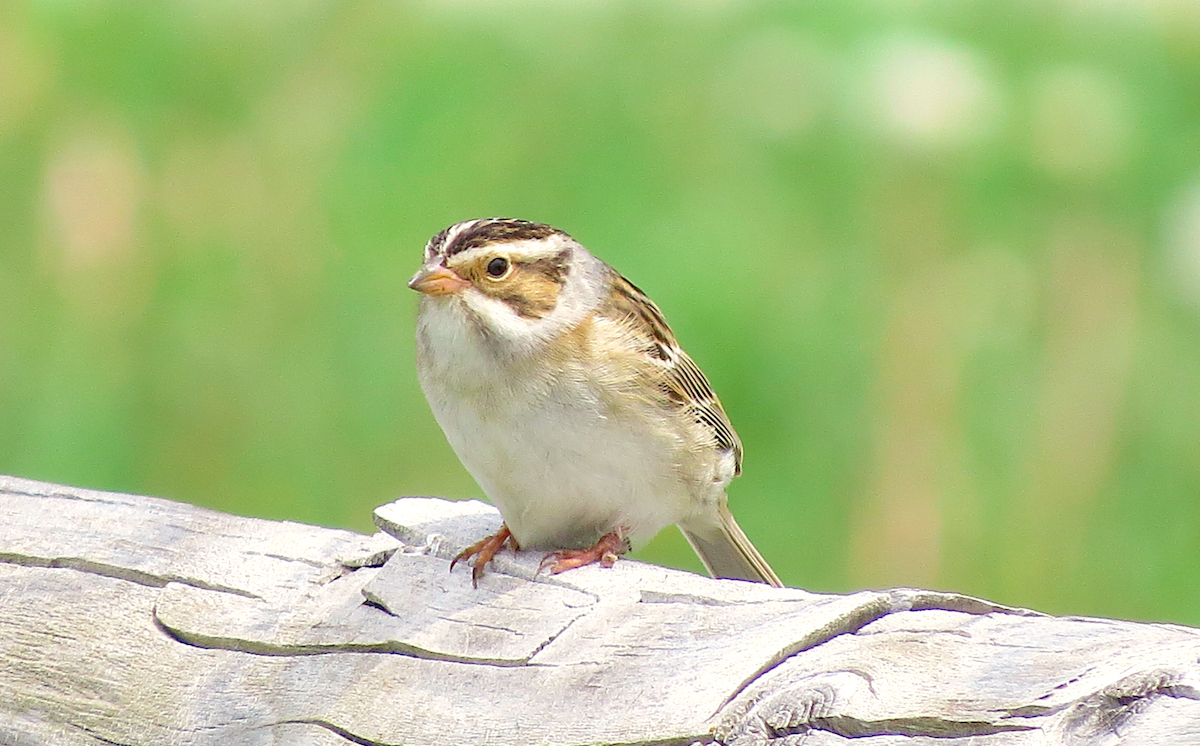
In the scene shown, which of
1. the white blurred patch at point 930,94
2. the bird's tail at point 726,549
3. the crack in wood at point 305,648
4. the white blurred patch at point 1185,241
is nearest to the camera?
the crack in wood at point 305,648

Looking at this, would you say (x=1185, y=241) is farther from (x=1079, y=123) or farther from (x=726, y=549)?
(x=726, y=549)

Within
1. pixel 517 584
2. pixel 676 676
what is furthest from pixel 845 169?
pixel 676 676

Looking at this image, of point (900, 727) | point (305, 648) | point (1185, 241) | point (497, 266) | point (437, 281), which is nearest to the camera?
point (900, 727)

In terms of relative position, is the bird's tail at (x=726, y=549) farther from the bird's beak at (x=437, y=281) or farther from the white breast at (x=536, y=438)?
the bird's beak at (x=437, y=281)

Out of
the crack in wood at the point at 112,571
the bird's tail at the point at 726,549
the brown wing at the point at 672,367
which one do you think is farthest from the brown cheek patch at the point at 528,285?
the crack in wood at the point at 112,571

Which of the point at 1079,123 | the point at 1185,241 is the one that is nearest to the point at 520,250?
the point at 1185,241

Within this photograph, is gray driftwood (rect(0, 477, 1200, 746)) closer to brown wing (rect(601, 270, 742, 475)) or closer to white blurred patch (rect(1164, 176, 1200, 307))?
brown wing (rect(601, 270, 742, 475))
